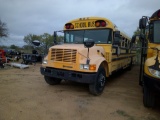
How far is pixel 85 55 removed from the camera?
4855 millimetres

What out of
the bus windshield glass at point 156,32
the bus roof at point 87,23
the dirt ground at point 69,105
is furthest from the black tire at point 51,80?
the bus windshield glass at point 156,32

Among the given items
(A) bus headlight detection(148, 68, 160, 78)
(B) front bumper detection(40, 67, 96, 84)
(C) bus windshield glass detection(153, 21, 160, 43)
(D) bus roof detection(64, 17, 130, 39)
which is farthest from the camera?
(D) bus roof detection(64, 17, 130, 39)

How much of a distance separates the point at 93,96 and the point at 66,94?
81cm

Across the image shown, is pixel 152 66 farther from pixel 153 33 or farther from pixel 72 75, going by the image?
pixel 72 75

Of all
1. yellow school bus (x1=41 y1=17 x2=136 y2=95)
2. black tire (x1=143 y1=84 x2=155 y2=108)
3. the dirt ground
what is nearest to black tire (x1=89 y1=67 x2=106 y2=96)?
yellow school bus (x1=41 y1=17 x2=136 y2=95)

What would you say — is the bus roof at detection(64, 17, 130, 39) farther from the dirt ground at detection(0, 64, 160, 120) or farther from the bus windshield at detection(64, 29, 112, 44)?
the dirt ground at detection(0, 64, 160, 120)

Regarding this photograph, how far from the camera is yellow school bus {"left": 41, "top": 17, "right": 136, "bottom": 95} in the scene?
4.69 metres

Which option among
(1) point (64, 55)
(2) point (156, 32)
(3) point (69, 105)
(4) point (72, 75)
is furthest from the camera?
(1) point (64, 55)

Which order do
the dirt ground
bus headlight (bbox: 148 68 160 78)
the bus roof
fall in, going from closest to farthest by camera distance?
1. bus headlight (bbox: 148 68 160 78)
2. the dirt ground
3. the bus roof

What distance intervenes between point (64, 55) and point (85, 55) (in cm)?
64

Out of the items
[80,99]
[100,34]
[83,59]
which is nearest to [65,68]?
[83,59]

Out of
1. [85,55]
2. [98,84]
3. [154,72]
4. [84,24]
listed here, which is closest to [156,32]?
[154,72]

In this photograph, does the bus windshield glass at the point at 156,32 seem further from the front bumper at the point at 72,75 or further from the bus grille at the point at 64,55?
the bus grille at the point at 64,55

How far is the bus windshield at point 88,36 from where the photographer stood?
18.6 feet
